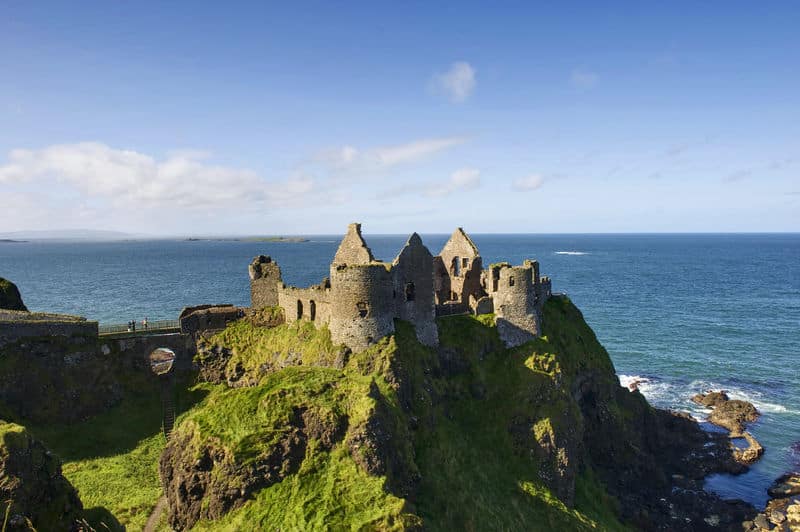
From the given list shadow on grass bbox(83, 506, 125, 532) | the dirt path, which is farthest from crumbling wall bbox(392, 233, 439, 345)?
shadow on grass bbox(83, 506, 125, 532)

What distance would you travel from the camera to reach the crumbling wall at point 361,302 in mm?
37438

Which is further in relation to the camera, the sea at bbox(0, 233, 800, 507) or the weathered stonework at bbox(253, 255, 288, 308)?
the sea at bbox(0, 233, 800, 507)

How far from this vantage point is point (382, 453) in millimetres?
29344

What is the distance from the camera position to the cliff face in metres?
27.8

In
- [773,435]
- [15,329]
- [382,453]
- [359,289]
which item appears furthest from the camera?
[773,435]

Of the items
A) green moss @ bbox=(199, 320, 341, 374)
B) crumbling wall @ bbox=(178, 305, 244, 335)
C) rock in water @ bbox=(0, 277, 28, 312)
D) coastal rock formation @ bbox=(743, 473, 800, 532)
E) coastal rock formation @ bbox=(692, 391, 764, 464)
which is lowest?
coastal rock formation @ bbox=(743, 473, 800, 532)

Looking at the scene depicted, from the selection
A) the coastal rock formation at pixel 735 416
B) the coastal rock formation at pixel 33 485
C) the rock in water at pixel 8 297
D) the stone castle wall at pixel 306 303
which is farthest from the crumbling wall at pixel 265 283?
the coastal rock formation at pixel 735 416

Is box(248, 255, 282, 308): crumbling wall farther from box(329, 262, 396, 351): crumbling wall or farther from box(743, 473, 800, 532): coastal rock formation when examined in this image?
box(743, 473, 800, 532): coastal rock formation

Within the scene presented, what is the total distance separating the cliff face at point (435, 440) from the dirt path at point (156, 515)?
273 cm

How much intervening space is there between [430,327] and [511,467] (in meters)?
12.3

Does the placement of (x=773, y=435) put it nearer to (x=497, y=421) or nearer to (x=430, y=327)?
(x=497, y=421)

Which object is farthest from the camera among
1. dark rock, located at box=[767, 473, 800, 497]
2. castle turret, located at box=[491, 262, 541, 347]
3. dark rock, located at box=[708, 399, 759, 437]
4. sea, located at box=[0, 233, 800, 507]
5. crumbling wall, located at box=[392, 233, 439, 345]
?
sea, located at box=[0, 233, 800, 507]

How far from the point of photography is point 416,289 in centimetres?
4153

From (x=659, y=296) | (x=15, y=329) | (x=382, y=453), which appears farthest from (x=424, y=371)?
(x=659, y=296)
